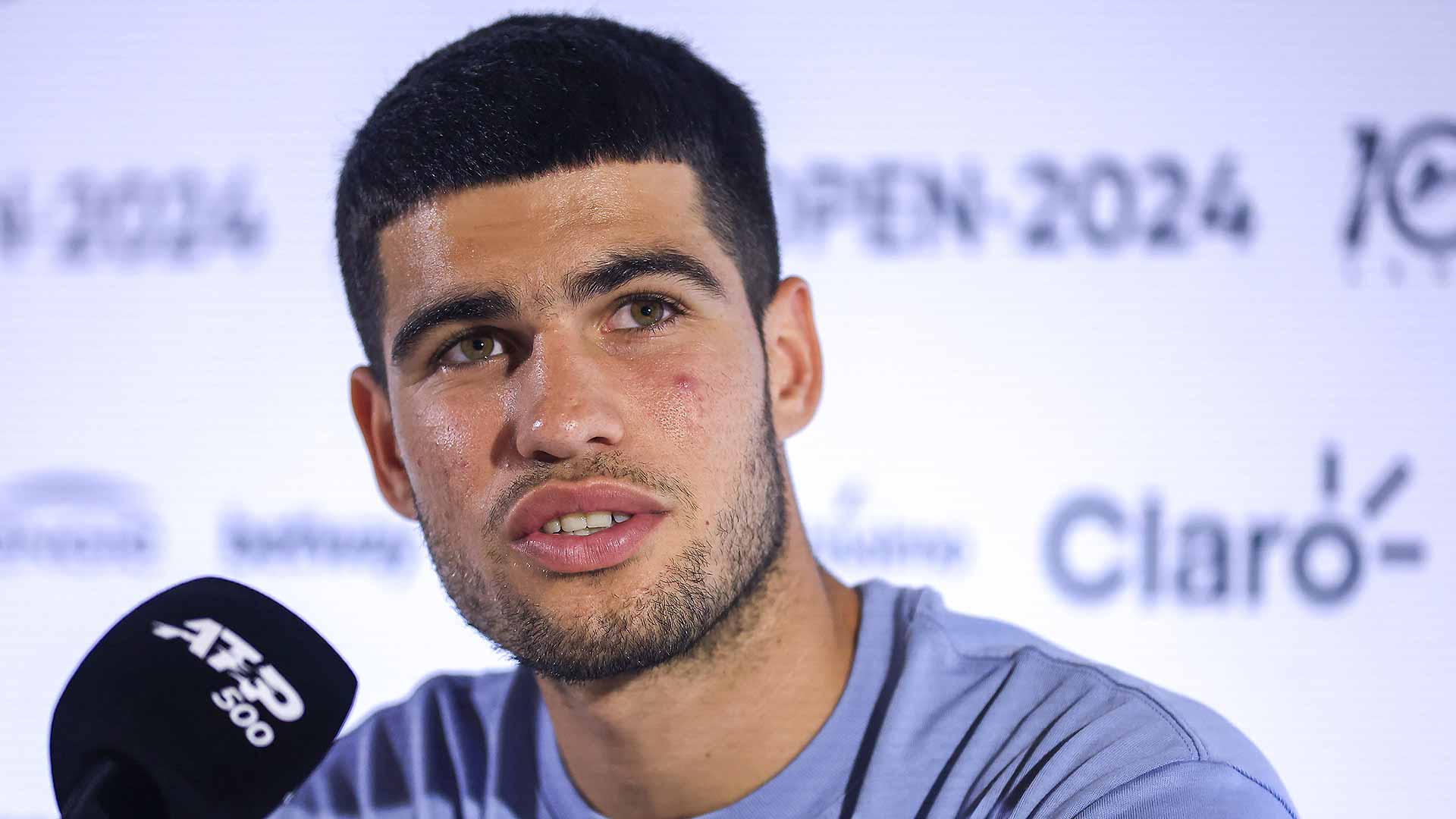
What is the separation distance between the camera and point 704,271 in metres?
1.35

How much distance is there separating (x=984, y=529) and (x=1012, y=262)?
1.48 ft

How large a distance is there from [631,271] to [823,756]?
546 mm

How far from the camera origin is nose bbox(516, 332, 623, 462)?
120 cm

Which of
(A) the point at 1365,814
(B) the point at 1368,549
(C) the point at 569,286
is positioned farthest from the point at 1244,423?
(C) the point at 569,286

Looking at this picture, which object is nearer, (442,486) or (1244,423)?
(442,486)

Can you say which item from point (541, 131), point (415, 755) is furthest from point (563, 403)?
point (415, 755)

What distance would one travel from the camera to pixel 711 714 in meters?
1.37

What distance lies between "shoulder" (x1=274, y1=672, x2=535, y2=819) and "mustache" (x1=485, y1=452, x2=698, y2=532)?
0.44m

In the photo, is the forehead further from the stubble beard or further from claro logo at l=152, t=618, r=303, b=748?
claro logo at l=152, t=618, r=303, b=748

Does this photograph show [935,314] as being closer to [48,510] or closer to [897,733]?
[897,733]

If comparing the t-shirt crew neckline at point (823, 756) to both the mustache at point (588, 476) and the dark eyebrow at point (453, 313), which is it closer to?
the mustache at point (588, 476)

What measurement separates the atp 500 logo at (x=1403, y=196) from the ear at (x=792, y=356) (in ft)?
3.64

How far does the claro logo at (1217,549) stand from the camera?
2127mm

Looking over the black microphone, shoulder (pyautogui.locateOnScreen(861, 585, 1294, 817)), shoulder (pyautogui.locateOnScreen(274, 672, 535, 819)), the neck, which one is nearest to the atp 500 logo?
shoulder (pyautogui.locateOnScreen(861, 585, 1294, 817))
